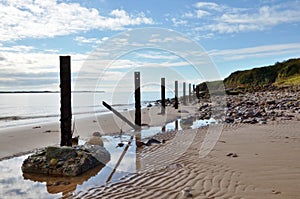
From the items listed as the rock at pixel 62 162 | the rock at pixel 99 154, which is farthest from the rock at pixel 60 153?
the rock at pixel 99 154

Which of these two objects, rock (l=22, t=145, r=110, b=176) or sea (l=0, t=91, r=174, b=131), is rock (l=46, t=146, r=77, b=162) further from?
sea (l=0, t=91, r=174, b=131)

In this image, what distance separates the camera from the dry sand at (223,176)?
15.2 ft

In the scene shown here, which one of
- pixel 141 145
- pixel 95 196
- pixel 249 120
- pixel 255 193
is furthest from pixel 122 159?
pixel 249 120

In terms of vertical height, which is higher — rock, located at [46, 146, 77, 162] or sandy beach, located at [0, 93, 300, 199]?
rock, located at [46, 146, 77, 162]

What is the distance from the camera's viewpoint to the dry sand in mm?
4637

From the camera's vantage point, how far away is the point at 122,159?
762 centimetres

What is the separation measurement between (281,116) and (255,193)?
11.3 metres

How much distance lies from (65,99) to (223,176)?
543 cm

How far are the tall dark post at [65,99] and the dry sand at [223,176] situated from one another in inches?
97.9

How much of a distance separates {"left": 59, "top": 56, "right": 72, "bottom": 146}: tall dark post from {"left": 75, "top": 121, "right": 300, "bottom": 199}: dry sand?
249cm

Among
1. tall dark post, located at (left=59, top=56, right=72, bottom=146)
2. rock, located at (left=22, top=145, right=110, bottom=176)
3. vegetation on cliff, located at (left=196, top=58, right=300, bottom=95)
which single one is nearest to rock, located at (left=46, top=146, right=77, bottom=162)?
rock, located at (left=22, top=145, right=110, bottom=176)

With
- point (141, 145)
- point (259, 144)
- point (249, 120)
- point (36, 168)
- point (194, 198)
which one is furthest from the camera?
point (249, 120)

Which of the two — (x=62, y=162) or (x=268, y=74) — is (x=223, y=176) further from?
(x=268, y=74)

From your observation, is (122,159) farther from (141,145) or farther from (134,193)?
(134,193)
